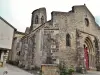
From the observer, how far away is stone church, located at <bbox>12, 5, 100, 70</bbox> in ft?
61.7

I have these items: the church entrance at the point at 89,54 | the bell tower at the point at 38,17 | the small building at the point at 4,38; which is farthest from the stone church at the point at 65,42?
the bell tower at the point at 38,17

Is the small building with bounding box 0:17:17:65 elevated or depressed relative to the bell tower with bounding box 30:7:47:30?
depressed

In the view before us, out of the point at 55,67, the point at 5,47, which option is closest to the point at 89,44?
the point at 55,67

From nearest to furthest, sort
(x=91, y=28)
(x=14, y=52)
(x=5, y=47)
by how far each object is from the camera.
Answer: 1. (x=5, y=47)
2. (x=91, y=28)
3. (x=14, y=52)

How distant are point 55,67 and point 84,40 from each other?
8.34 meters

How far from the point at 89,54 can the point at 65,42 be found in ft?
14.2

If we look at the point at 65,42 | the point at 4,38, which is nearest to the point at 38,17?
the point at 65,42

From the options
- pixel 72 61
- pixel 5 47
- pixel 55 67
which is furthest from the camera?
pixel 72 61

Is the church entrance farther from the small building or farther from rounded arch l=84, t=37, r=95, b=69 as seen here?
the small building

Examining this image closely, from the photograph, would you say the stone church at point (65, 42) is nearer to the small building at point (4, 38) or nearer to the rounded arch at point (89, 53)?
the rounded arch at point (89, 53)

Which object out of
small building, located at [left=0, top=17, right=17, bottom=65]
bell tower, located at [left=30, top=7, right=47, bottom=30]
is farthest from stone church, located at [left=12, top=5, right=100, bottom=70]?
bell tower, located at [left=30, top=7, right=47, bottom=30]

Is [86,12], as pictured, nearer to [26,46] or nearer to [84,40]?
[84,40]

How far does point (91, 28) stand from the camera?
22.0 metres

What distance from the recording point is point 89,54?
21.7 metres
